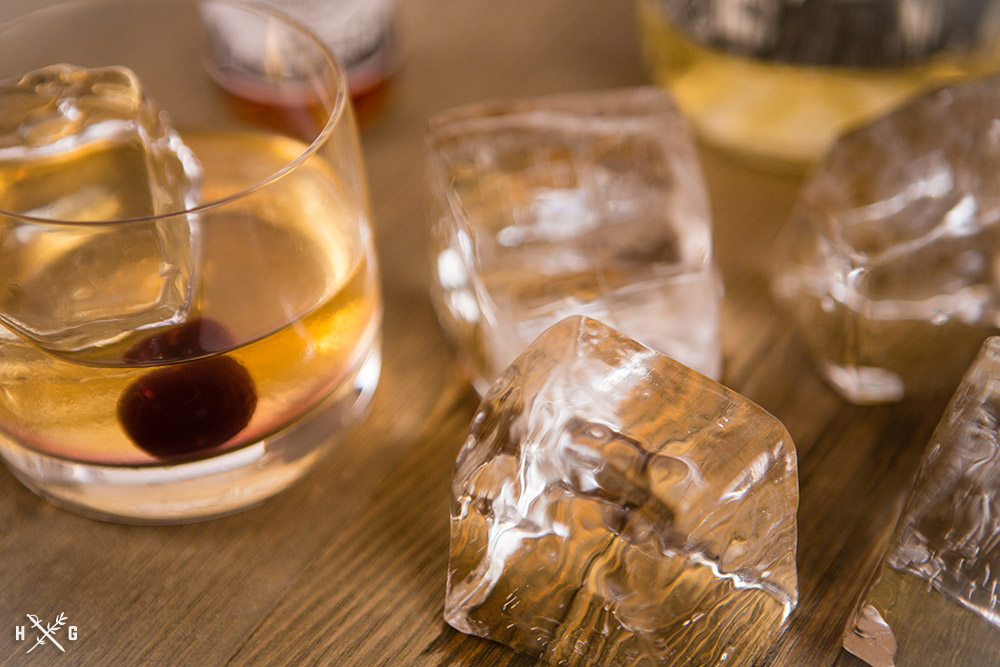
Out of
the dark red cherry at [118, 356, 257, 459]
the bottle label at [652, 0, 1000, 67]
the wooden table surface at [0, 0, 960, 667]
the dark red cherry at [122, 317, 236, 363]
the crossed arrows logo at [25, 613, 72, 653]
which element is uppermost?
the bottle label at [652, 0, 1000, 67]

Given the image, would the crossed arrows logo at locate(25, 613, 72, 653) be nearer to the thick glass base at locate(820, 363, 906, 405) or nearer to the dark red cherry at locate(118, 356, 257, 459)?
the dark red cherry at locate(118, 356, 257, 459)

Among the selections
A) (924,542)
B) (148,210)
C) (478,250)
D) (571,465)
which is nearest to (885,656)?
(924,542)

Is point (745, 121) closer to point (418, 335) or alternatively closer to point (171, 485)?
point (418, 335)

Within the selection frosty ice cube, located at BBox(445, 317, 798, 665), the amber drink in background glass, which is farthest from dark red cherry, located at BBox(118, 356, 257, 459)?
frosty ice cube, located at BBox(445, 317, 798, 665)

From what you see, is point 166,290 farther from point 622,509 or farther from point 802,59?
point 802,59

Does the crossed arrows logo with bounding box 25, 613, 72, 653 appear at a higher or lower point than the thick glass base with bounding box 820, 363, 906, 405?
lower

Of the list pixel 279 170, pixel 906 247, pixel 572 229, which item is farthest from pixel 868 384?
pixel 279 170

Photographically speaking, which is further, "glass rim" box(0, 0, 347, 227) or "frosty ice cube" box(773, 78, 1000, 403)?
"frosty ice cube" box(773, 78, 1000, 403)
